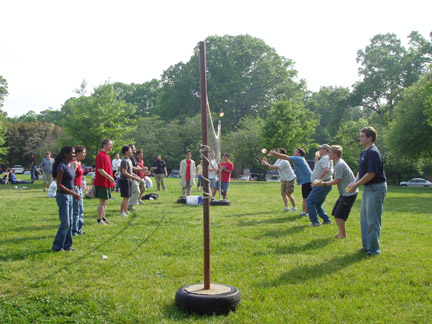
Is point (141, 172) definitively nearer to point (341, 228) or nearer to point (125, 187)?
point (125, 187)

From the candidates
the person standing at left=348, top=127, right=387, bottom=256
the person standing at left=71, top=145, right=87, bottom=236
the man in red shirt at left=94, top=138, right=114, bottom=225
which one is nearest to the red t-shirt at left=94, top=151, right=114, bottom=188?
the man in red shirt at left=94, top=138, right=114, bottom=225

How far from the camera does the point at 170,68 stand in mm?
64062

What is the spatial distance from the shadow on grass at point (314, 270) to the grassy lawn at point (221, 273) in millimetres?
15

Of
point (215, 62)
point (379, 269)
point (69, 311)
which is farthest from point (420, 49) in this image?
point (69, 311)

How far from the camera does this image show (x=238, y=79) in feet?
190

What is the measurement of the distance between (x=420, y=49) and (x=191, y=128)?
31.2m

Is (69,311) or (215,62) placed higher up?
(215,62)

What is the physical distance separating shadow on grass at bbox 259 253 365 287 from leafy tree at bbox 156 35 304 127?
2039 inches

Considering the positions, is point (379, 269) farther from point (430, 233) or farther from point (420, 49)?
point (420, 49)

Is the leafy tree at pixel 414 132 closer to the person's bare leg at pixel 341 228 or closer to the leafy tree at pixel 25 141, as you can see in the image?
the person's bare leg at pixel 341 228

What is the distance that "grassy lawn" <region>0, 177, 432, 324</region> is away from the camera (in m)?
4.08

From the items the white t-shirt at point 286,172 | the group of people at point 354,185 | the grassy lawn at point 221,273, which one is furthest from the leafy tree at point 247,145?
the grassy lawn at point 221,273

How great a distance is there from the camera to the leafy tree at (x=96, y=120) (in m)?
28.9

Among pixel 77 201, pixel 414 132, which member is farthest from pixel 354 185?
pixel 414 132
